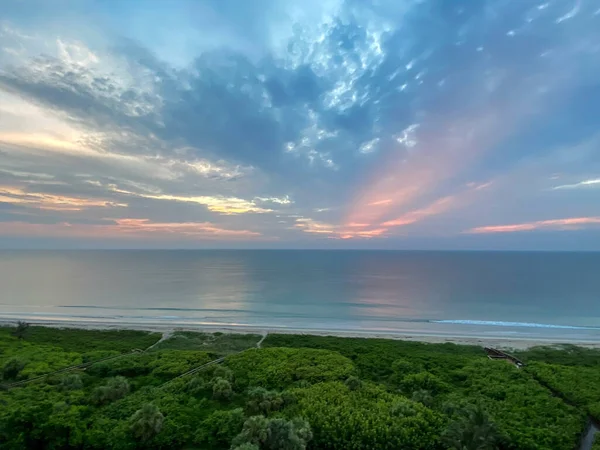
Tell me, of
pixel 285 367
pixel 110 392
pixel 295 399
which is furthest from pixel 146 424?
pixel 285 367

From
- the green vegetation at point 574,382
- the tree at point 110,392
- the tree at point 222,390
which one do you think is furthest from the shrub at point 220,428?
the green vegetation at point 574,382

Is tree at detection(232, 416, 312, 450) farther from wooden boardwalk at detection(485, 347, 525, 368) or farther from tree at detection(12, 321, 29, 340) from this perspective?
tree at detection(12, 321, 29, 340)

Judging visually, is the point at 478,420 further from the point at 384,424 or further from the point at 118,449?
the point at 118,449

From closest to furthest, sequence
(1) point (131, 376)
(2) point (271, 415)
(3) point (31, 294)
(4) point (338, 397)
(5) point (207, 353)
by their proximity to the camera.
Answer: (2) point (271, 415), (4) point (338, 397), (1) point (131, 376), (5) point (207, 353), (3) point (31, 294)

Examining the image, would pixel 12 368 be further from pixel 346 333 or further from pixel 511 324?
pixel 511 324

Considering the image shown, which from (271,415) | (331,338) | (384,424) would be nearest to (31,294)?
(331,338)

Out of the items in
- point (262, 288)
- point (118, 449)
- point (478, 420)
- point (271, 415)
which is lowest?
point (118, 449)

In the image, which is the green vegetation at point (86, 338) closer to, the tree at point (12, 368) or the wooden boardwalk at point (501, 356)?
the tree at point (12, 368)

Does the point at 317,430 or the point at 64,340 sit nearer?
the point at 317,430
